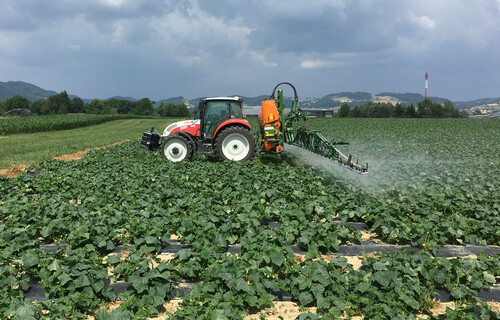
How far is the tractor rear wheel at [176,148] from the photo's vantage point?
12.0 meters

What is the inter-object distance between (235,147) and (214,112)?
4.58ft

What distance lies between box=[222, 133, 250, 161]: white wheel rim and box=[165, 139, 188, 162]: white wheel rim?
1.52 m

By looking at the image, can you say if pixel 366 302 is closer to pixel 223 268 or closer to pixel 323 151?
pixel 223 268

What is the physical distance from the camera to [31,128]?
33750mm

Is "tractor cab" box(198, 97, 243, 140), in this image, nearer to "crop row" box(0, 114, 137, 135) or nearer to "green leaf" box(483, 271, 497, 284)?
"green leaf" box(483, 271, 497, 284)

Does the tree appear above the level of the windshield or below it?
above

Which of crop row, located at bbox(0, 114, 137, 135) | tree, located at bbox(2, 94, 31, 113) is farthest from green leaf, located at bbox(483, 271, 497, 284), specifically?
tree, located at bbox(2, 94, 31, 113)

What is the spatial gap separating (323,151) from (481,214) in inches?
194

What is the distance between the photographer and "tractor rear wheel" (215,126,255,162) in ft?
37.7

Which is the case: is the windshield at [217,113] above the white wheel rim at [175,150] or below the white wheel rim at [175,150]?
above

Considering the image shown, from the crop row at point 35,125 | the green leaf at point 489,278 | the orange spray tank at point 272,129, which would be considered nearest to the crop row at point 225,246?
Answer: the green leaf at point 489,278

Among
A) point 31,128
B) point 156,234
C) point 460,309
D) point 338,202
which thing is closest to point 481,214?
point 338,202

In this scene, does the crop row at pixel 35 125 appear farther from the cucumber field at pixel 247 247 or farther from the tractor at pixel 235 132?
the cucumber field at pixel 247 247

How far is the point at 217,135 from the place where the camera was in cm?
1170
